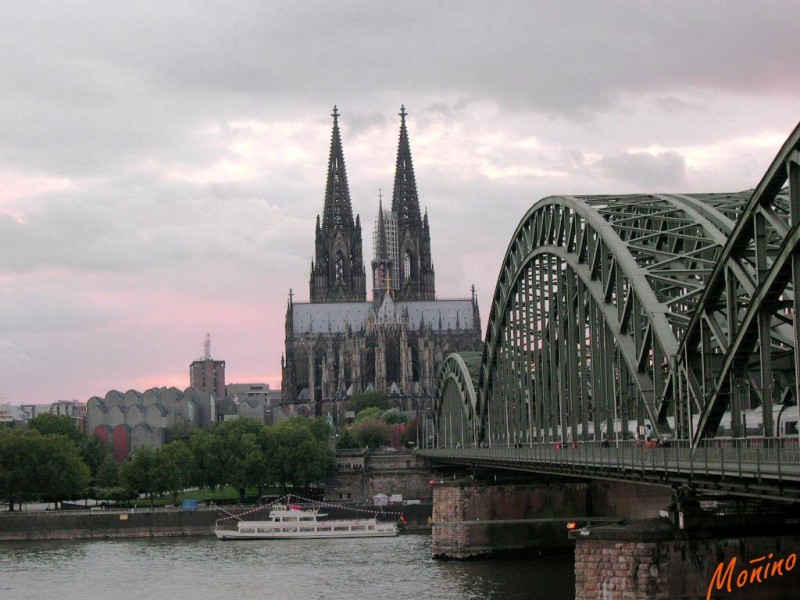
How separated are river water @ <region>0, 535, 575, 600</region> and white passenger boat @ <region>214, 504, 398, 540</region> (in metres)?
8.28

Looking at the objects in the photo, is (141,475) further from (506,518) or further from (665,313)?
(665,313)

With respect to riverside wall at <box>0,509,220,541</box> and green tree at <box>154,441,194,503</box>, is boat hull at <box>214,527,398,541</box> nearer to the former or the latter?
riverside wall at <box>0,509,220,541</box>

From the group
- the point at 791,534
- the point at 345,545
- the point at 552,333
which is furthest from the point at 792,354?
the point at 345,545

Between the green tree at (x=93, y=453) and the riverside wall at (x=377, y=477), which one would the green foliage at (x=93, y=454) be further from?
the riverside wall at (x=377, y=477)

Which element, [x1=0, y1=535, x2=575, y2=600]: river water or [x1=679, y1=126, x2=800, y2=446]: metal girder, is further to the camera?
[x1=0, y1=535, x2=575, y2=600]: river water

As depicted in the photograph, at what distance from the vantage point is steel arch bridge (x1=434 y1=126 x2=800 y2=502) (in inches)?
1608

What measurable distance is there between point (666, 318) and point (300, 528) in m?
71.1

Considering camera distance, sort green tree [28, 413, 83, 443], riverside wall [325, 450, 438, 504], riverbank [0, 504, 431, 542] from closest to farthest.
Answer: riverbank [0, 504, 431, 542], riverside wall [325, 450, 438, 504], green tree [28, 413, 83, 443]

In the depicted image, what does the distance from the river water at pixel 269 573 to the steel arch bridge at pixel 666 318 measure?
696 centimetres

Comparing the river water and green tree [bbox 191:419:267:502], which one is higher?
green tree [bbox 191:419:267:502]

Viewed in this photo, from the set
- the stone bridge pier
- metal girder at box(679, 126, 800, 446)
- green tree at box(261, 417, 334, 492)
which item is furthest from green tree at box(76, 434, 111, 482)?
metal girder at box(679, 126, 800, 446)

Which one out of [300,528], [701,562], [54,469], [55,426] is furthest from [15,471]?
[701,562]

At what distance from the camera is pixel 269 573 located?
83.2 meters

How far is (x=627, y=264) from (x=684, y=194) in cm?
1191
